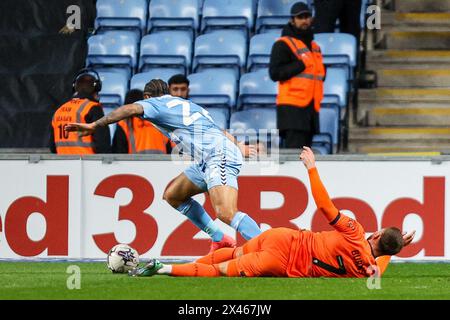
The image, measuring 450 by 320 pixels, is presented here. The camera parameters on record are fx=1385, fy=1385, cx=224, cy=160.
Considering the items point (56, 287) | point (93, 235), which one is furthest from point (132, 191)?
point (56, 287)

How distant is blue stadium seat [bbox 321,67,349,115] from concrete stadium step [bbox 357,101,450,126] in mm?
375

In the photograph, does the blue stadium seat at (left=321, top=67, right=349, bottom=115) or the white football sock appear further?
the blue stadium seat at (left=321, top=67, right=349, bottom=115)

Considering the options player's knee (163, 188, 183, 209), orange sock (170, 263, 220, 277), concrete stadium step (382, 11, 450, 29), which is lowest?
orange sock (170, 263, 220, 277)

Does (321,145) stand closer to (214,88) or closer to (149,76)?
(214,88)

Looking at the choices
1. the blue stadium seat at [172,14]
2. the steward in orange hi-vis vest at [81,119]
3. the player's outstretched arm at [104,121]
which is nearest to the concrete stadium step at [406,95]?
the blue stadium seat at [172,14]

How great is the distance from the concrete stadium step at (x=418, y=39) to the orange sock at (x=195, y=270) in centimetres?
722

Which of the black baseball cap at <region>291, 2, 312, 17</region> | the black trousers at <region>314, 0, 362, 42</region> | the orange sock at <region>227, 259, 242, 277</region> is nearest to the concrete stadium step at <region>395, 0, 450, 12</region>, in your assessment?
the black trousers at <region>314, 0, 362, 42</region>

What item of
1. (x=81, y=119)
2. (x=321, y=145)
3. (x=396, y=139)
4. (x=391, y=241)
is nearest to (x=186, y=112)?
(x=391, y=241)

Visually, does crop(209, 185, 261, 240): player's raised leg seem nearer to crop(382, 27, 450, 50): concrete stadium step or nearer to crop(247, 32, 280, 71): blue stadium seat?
crop(247, 32, 280, 71): blue stadium seat

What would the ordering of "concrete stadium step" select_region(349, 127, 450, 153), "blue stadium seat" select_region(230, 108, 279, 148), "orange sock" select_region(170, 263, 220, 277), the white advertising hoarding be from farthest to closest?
"concrete stadium step" select_region(349, 127, 450, 153), "blue stadium seat" select_region(230, 108, 279, 148), the white advertising hoarding, "orange sock" select_region(170, 263, 220, 277)

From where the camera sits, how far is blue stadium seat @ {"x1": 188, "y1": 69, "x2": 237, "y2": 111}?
16656mm

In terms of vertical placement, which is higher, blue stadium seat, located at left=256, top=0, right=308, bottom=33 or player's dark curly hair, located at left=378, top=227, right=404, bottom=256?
blue stadium seat, located at left=256, top=0, right=308, bottom=33

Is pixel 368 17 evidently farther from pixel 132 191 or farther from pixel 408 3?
pixel 132 191
